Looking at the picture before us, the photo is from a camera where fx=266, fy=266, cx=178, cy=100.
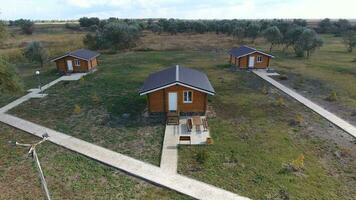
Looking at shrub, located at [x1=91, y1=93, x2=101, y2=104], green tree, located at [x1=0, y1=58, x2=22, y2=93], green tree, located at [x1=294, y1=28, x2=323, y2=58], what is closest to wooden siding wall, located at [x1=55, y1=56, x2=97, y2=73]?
shrub, located at [x1=91, y1=93, x2=101, y2=104]

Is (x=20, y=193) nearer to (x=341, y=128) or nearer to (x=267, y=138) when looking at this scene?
(x=267, y=138)

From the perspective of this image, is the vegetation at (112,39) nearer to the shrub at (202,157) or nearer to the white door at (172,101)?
the white door at (172,101)

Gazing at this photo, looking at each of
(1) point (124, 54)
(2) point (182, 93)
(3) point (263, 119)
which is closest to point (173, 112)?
(2) point (182, 93)

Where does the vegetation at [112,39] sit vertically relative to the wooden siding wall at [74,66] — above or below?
above

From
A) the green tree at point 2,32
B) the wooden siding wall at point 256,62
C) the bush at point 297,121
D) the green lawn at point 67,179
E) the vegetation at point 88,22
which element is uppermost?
the vegetation at point 88,22

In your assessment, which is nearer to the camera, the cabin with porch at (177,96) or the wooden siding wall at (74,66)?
the cabin with porch at (177,96)

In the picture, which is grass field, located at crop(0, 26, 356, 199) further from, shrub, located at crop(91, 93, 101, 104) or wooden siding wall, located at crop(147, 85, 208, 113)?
wooden siding wall, located at crop(147, 85, 208, 113)

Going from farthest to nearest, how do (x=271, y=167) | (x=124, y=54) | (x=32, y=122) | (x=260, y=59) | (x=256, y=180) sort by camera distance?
(x=124, y=54) < (x=260, y=59) < (x=32, y=122) < (x=271, y=167) < (x=256, y=180)

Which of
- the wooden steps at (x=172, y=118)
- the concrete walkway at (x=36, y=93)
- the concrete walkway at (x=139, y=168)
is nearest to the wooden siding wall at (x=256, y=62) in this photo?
the wooden steps at (x=172, y=118)
